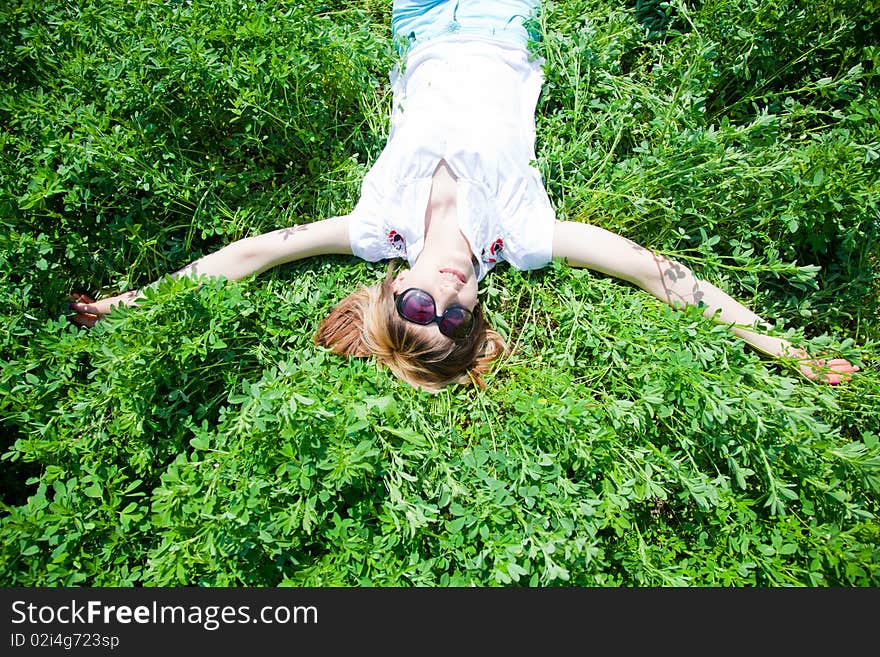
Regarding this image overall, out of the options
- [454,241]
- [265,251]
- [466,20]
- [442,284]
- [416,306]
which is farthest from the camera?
[466,20]

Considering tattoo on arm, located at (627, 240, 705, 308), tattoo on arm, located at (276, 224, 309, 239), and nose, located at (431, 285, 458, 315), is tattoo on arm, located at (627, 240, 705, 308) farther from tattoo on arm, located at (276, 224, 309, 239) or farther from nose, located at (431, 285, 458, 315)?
tattoo on arm, located at (276, 224, 309, 239)

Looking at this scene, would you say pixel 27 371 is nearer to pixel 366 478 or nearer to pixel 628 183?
pixel 366 478

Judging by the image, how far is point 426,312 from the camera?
112 inches

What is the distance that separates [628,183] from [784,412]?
154 centimetres

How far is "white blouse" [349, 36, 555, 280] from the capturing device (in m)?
3.19

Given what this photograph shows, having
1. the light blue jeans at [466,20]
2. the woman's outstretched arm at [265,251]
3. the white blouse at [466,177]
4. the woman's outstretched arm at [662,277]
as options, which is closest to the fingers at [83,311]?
the woman's outstretched arm at [265,251]

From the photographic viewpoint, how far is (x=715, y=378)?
2832mm

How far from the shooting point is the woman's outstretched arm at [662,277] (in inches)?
125

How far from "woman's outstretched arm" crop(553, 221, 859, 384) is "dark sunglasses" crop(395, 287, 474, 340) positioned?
81cm

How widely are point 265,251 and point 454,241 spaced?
Result: 112cm

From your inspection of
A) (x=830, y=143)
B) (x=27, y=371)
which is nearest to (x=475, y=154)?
(x=830, y=143)

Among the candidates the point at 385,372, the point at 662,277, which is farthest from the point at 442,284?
the point at 662,277

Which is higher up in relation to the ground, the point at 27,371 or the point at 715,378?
the point at 27,371

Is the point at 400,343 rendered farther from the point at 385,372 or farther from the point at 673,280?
the point at 673,280
